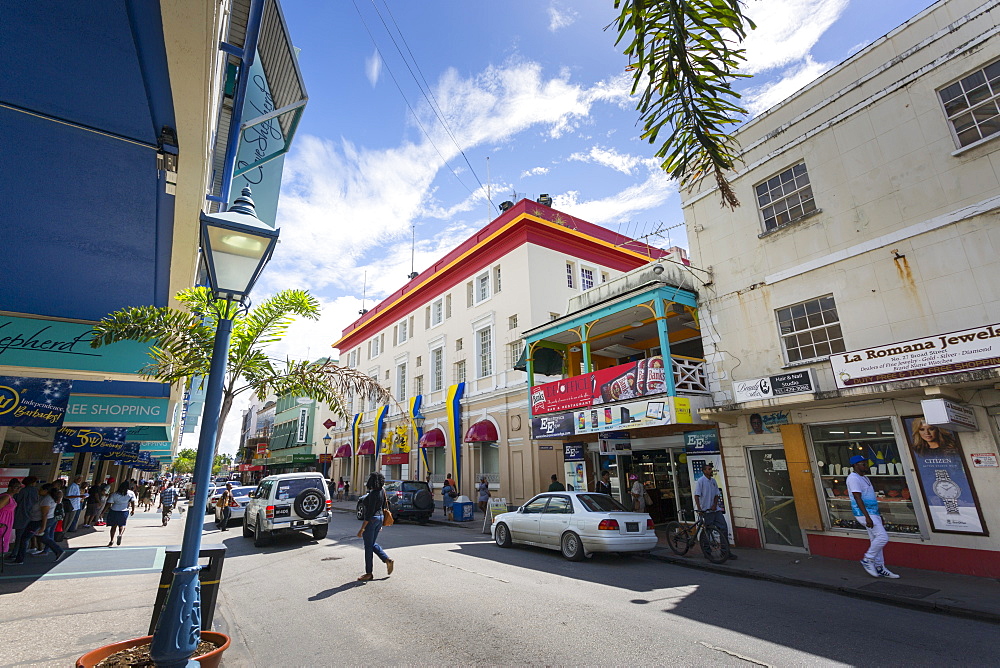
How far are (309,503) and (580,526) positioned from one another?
768cm

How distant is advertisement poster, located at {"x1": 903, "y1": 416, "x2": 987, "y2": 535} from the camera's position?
8.70m

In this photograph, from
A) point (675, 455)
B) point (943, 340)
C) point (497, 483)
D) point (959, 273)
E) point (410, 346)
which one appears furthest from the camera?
point (410, 346)

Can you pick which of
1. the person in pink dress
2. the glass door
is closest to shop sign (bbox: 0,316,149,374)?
the person in pink dress

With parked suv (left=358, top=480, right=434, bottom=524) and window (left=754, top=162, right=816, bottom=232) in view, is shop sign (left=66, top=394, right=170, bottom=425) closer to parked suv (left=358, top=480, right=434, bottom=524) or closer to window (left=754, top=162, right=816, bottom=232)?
parked suv (left=358, top=480, right=434, bottom=524)

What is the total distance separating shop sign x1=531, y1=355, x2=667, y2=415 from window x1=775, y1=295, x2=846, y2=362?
2981 mm

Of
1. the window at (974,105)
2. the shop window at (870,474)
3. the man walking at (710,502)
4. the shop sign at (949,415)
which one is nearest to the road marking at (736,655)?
the shop sign at (949,415)

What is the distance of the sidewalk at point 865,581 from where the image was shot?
22.8 feet

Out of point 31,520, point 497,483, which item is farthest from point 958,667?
point 497,483

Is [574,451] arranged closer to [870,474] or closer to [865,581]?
[870,474]

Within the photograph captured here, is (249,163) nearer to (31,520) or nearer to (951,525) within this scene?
(31,520)

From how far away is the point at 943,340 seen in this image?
8664 mm

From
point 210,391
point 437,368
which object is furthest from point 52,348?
point 437,368

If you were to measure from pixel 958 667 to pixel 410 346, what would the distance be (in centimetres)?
2892

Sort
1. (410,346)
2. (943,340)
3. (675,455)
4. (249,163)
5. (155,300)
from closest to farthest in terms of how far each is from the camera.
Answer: (249,163) < (155,300) < (943,340) < (675,455) < (410,346)
